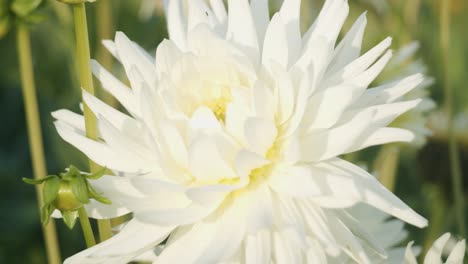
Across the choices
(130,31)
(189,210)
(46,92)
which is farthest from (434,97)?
(189,210)

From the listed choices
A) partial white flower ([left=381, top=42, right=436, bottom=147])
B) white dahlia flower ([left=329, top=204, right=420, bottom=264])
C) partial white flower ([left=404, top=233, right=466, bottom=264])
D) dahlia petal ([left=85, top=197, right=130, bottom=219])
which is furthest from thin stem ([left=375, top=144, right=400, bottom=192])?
dahlia petal ([left=85, top=197, right=130, bottom=219])

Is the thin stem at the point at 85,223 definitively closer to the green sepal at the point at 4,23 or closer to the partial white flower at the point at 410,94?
the green sepal at the point at 4,23

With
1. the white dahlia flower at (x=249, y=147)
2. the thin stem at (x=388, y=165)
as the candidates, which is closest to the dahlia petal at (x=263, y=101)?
the white dahlia flower at (x=249, y=147)

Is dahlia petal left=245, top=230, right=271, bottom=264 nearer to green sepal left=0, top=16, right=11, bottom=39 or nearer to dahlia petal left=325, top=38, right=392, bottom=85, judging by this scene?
dahlia petal left=325, top=38, right=392, bottom=85

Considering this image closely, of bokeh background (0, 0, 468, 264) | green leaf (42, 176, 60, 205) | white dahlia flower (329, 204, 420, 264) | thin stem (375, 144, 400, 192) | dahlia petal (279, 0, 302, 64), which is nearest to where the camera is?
green leaf (42, 176, 60, 205)

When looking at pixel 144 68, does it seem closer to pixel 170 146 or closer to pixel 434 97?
pixel 170 146

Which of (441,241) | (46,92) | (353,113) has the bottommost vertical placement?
(441,241)
